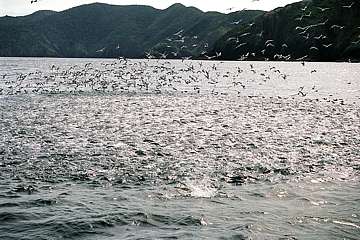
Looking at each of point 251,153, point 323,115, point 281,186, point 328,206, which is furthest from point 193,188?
point 323,115

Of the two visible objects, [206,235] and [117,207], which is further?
[117,207]

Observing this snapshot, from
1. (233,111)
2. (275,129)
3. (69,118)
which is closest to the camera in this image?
(275,129)

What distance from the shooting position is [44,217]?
68.4ft

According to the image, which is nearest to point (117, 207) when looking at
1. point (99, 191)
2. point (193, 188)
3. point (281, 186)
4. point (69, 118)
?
point (99, 191)

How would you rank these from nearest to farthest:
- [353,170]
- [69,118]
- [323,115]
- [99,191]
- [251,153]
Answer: [99,191], [353,170], [251,153], [69,118], [323,115]

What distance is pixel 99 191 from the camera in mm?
24734

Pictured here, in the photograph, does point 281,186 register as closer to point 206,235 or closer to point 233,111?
point 206,235

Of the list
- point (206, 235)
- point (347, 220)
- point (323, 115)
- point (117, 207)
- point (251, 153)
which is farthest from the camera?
point (323, 115)

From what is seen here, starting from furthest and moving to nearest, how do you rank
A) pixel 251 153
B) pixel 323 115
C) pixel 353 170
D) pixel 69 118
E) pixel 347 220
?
pixel 323 115
pixel 69 118
pixel 251 153
pixel 353 170
pixel 347 220

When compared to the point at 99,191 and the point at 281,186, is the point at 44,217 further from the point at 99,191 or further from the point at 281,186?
the point at 281,186

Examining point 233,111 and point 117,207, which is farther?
point 233,111

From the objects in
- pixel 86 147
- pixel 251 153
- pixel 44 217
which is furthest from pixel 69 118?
pixel 44 217

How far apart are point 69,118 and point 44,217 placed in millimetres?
35176

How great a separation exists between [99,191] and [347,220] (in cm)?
1160
